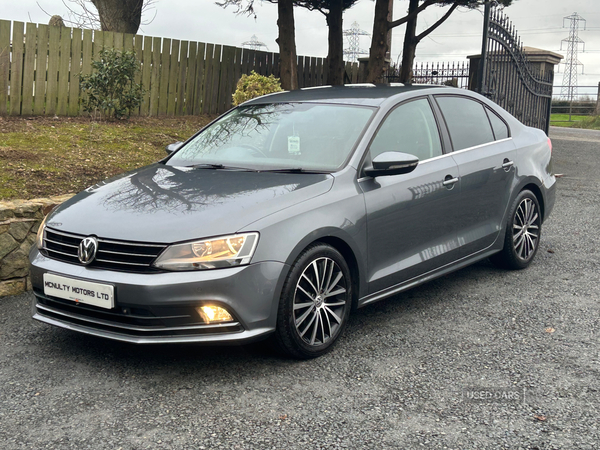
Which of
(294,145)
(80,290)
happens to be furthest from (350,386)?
(294,145)

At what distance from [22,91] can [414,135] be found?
8.54 metres

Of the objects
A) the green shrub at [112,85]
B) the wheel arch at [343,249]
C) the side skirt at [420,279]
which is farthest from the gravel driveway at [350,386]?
the green shrub at [112,85]

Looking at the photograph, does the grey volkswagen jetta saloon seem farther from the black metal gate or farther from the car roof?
the black metal gate

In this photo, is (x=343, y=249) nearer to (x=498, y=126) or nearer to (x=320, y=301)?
(x=320, y=301)

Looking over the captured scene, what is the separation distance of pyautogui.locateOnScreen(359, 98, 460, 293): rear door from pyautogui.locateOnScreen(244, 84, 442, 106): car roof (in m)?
0.17

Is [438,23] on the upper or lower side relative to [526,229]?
upper

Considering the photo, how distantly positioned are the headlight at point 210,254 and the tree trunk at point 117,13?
40.3 feet

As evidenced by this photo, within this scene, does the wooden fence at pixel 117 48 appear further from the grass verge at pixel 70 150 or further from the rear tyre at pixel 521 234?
the rear tyre at pixel 521 234

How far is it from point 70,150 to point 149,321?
5.63m

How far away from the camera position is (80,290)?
3.81m

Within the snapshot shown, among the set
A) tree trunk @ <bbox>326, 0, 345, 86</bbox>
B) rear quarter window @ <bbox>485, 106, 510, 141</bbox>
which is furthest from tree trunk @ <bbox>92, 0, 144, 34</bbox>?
rear quarter window @ <bbox>485, 106, 510, 141</bbox>

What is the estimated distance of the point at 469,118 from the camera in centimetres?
570

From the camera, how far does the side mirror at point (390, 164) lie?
4.39 metres

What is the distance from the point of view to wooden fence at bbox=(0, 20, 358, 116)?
11.3 metres
